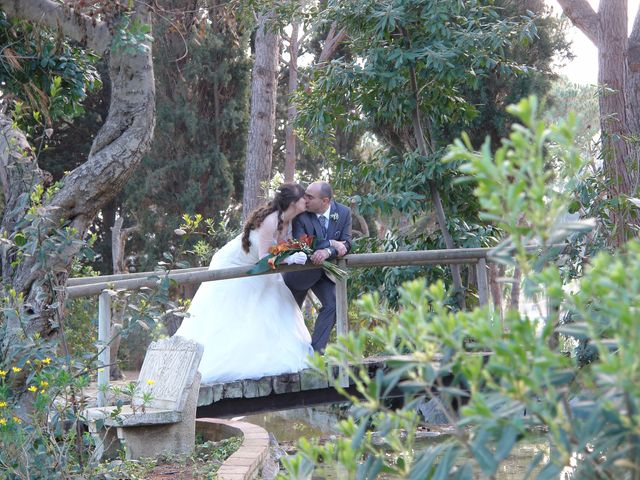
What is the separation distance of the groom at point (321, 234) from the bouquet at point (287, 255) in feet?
1.14

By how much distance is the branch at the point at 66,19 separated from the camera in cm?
444

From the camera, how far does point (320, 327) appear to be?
672cm

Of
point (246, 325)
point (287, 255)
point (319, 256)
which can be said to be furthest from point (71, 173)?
point (246, 325)

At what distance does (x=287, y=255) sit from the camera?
614 cm

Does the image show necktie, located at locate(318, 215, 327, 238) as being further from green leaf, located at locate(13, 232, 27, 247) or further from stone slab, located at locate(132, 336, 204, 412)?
green leaf, located at locate(13, 232, 27, 247)

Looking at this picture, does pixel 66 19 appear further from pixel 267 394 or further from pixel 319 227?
pixel 267 394

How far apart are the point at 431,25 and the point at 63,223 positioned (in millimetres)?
4996

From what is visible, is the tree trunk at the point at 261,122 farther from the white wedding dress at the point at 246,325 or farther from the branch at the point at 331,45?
the white wedding dress at the point at 246,325

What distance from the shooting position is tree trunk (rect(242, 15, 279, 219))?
579 inches

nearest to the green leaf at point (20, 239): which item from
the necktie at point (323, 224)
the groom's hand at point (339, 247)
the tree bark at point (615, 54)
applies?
the groom's hand at point (339, 247)

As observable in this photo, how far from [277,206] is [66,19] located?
8.10ft

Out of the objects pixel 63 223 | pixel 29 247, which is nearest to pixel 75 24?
pixel 63 223

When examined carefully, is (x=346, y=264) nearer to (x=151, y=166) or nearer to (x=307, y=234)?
(x=307, y=234)

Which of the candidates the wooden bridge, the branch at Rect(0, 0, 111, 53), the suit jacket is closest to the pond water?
the wooden bridge
